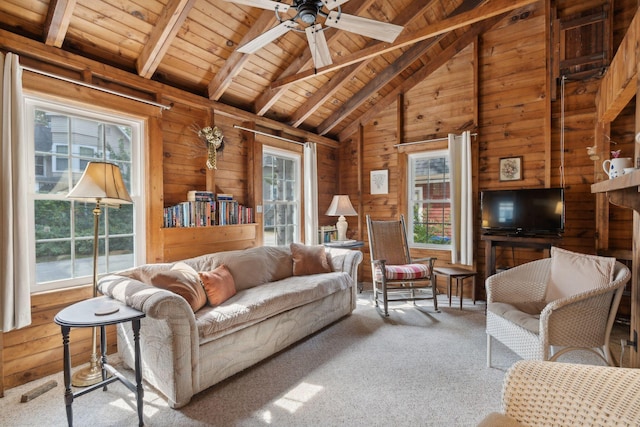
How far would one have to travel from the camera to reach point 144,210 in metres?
3.03

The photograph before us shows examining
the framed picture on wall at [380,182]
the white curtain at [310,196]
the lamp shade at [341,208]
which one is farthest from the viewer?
the framed picture on wall at [380,182]

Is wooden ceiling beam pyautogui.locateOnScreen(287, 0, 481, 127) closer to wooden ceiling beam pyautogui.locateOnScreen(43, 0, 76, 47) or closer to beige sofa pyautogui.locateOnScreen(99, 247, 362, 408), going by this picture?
beige sofa pyautogui.locateOnScreen(99, 247, 362, 408)

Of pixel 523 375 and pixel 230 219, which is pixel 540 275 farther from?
pixel 230 219

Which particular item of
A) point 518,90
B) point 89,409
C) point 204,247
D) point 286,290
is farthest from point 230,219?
point 518,90

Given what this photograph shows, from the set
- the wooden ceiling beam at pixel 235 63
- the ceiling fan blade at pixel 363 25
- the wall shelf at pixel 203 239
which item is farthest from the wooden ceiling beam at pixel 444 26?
the wall shelf at pixel 203 239

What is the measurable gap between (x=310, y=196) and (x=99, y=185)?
3012 mm

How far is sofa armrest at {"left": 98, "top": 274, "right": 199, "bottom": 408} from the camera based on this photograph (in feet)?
6.32

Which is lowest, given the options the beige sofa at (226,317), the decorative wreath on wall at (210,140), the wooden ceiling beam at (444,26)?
the beige sofa at (226,317)

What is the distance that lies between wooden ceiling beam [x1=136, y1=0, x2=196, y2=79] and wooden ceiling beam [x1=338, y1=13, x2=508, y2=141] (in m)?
2.82

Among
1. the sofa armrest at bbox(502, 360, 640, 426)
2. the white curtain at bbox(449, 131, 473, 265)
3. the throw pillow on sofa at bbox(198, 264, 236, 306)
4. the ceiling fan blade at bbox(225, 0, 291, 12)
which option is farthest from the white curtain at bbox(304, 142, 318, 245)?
the sofa armrest at bbox(502, 360, 640, 426)

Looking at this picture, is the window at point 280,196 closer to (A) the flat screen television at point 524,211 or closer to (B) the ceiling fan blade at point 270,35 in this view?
(B) the ceiling fan blade at point 270,35

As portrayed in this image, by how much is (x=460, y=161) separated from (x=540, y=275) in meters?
2.25

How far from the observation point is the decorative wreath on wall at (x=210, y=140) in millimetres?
3527

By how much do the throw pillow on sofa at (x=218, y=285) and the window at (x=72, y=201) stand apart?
861 mm
